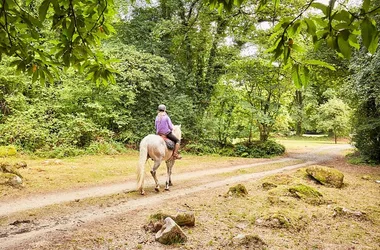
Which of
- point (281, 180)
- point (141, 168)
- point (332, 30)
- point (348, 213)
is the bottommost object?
point (348, 213)

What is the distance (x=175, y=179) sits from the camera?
10.4 m

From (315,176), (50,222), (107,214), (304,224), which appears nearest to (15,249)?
(50,222)

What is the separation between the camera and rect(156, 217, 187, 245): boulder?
177 inches

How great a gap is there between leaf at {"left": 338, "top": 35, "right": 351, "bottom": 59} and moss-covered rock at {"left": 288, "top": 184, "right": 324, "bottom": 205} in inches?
251

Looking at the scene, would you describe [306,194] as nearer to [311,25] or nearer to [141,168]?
[141,168]

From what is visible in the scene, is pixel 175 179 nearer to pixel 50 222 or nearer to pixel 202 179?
pixel 202 179

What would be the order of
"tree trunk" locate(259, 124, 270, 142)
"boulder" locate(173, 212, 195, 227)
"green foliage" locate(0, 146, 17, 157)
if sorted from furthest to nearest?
"tree trunk" locate(259, 124, 270, 142)
"green foliage" locate(0, 146, 17, 157)
"boulder" locate(173, 212, 195, 227)

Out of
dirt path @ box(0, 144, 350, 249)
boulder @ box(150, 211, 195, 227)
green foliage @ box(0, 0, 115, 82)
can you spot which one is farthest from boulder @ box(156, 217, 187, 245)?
green foliage @ box(0, 0, 115, 82)

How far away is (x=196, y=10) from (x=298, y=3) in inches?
287

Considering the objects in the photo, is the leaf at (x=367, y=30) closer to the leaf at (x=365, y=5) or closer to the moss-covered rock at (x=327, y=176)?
the leaf at (x=365, y=5)

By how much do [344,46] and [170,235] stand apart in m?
3.86

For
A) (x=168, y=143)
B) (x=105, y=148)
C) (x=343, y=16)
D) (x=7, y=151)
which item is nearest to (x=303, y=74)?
(x=343, y=16)

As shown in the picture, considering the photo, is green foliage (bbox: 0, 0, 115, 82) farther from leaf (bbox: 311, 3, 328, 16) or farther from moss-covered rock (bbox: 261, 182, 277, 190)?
moss-covered rock (bbox: 261, 182, 277, 190)

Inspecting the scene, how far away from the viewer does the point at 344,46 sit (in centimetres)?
159
